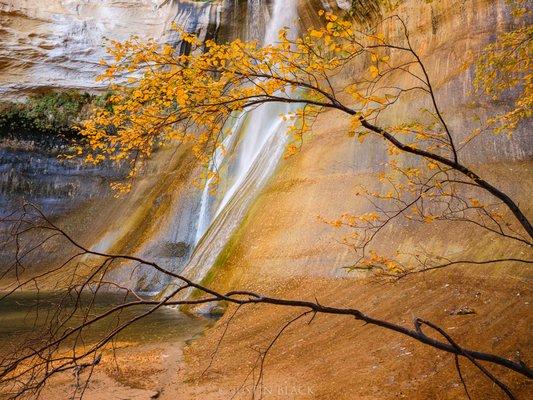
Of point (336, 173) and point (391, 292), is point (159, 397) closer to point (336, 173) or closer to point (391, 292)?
point (391, 292)

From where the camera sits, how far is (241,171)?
52.8ft

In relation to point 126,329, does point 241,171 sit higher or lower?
higher

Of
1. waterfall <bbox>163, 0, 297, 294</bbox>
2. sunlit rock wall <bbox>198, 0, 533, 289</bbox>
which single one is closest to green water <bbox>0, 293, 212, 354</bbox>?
sunlit rock wall <bbox>198, 0, 533, 289</bbox>

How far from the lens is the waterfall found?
1229 centimetres

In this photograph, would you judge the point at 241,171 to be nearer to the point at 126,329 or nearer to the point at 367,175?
the point at 367,175

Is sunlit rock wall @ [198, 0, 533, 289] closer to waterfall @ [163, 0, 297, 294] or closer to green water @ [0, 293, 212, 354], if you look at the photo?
waterfall @ [163, 0, 297, 294]

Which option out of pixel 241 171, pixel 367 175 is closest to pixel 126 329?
pixel 367 175

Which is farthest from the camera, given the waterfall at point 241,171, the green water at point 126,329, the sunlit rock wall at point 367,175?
the waterfall at point 241,171

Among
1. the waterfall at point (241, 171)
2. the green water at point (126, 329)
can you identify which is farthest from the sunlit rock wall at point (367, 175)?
the green water at point (126, 329)

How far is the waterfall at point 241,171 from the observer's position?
12.3 m

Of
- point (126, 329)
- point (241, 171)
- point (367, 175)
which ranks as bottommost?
point (126, 329)

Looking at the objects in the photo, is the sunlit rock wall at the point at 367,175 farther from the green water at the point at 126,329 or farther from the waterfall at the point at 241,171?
the green water at the point at 126,329

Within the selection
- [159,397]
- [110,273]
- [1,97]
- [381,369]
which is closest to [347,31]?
[381,369]

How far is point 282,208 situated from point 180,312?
3191mm
